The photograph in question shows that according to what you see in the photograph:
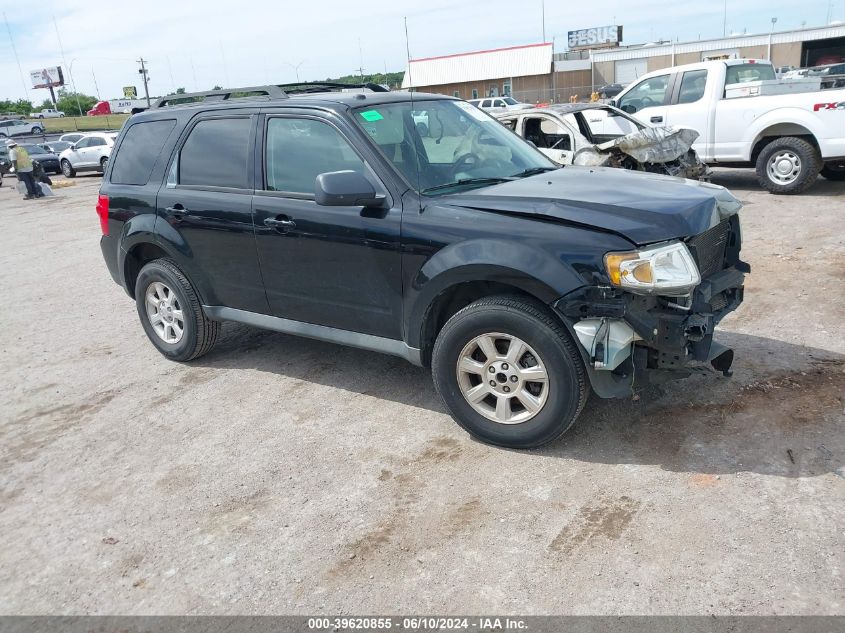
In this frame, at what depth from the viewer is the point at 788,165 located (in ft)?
34.9

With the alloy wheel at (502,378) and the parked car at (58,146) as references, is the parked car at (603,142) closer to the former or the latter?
the alloy wheel at (502,378)

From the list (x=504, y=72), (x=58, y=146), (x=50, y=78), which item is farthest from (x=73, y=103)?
(x=58, y=146)

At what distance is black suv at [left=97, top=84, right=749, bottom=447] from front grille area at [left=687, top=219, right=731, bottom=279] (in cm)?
2

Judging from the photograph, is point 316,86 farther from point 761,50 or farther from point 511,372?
point 761,50

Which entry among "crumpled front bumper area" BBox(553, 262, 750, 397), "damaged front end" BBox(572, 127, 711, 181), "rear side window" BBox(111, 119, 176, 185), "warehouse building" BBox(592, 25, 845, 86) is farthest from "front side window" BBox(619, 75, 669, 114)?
"warehouse building" BBox(592, 25, 845, 86)

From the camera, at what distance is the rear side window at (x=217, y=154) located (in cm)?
489

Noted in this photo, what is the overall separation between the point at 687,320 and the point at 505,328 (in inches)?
36.0

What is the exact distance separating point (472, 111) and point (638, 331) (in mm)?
2449

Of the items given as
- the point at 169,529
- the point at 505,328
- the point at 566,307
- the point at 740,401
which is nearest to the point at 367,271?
the point at 505,328

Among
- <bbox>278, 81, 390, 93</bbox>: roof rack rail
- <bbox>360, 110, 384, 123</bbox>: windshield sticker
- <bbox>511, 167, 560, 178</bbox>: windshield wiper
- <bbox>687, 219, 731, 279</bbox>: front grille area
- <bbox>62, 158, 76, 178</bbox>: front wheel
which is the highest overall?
<bbox>278, 81, 390, 93</bbox>: roof rack rail

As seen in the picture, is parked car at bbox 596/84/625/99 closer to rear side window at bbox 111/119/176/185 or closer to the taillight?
rear side window at bbox 111/119/176/185

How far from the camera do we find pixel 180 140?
17.4 ft

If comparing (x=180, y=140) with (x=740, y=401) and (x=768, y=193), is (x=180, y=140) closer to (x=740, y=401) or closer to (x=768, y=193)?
(x=740, y=401)

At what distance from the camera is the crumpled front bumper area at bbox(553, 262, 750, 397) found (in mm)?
3480
